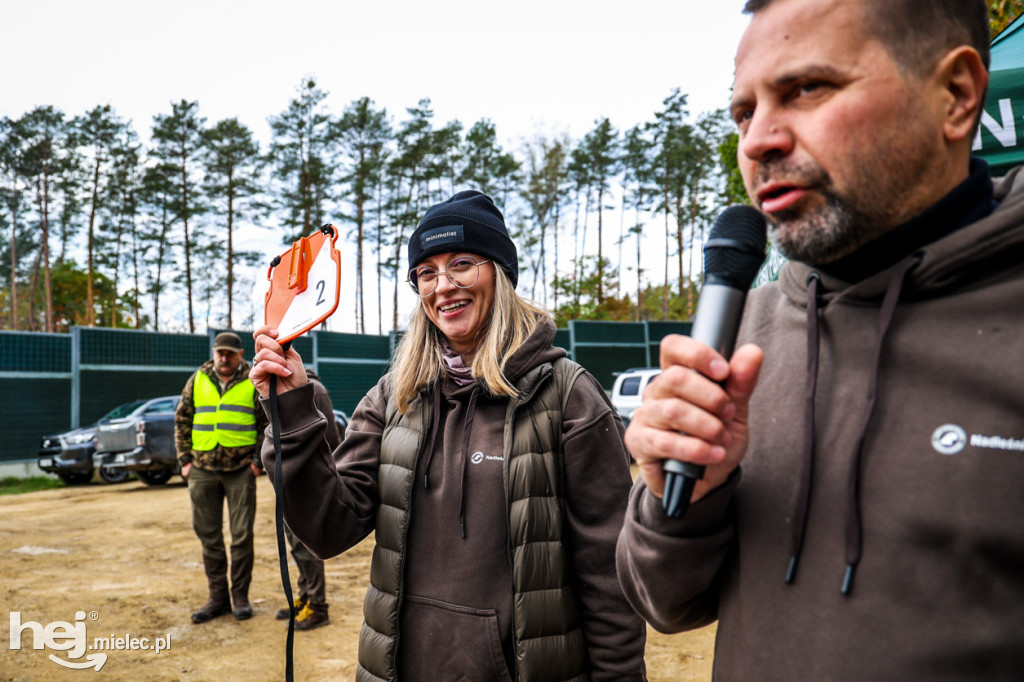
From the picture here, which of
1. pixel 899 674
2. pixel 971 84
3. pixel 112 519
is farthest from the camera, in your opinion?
pixel 112 519

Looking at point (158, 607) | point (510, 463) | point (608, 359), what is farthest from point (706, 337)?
point (608, 359)

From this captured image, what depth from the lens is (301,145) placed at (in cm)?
2905

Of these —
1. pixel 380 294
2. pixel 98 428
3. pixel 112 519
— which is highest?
pixel 380 294

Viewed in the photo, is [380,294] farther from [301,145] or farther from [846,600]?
[846,600]

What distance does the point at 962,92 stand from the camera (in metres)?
0.99

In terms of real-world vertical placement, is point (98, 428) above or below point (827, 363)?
below

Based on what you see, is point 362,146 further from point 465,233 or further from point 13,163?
point 465,233

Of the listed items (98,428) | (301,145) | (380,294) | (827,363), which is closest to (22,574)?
(98,428)

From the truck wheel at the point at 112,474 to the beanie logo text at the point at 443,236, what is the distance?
45.5ft

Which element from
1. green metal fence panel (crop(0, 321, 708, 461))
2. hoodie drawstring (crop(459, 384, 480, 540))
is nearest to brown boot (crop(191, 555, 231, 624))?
hoodie drawstring (crop(459, 384, 480, 540))

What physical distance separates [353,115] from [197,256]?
944 centimetres

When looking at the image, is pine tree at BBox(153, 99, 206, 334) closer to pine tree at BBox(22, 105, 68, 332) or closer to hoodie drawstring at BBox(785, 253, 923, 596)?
pine tree at BBox(22, 105, 68, 332)

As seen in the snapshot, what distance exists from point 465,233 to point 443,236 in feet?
0.25

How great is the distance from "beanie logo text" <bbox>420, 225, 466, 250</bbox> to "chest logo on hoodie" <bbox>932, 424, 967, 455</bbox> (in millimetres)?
1646
